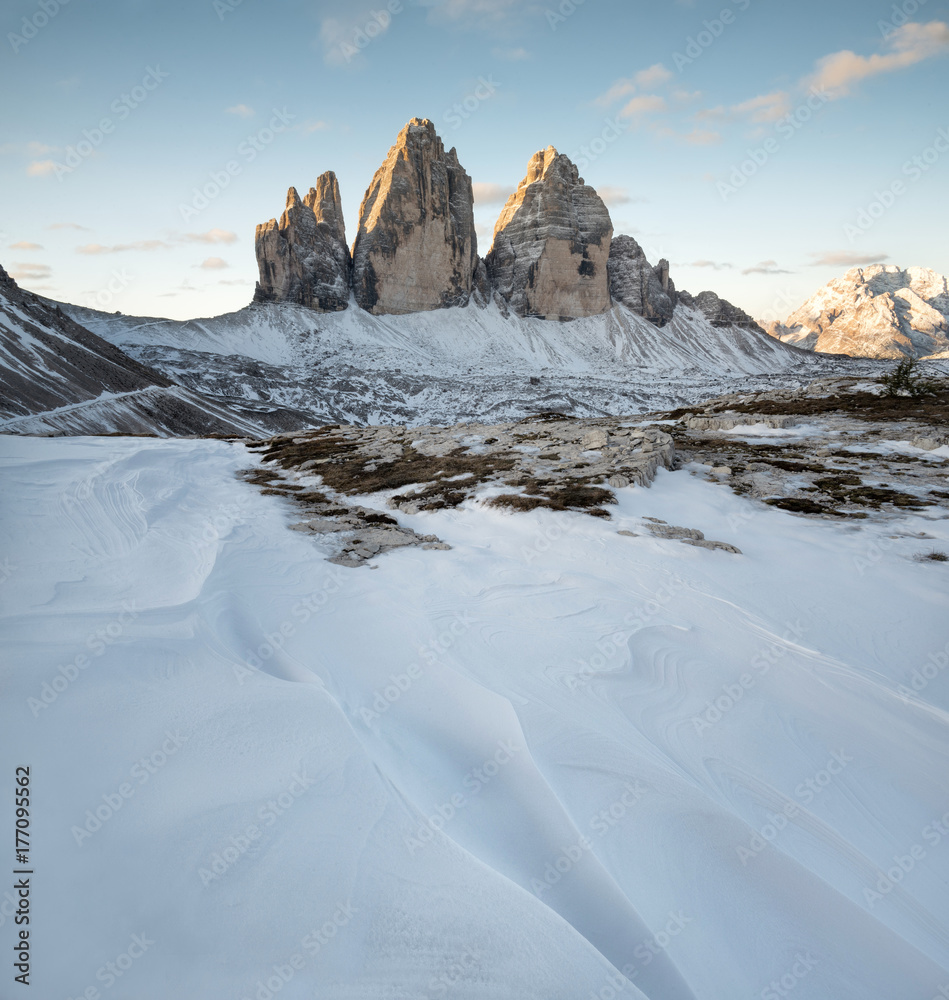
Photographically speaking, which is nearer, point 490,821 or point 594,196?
point 490,821

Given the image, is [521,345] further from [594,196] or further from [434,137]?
[434,137]

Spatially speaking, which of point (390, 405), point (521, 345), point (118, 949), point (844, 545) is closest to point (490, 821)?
point (118, 949)

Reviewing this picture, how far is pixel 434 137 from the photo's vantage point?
516 feet

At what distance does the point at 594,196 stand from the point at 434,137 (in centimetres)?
5463
